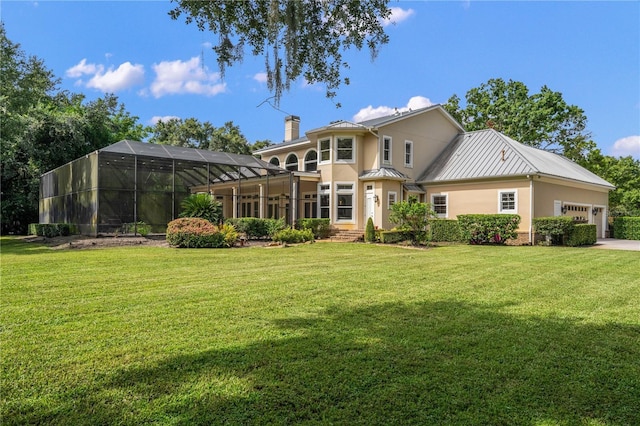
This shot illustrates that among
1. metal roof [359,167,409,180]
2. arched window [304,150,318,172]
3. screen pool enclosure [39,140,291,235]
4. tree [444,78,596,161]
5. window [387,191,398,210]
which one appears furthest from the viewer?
tree [444,78,596,161]

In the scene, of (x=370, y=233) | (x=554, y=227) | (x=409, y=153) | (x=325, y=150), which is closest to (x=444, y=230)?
(x=370, y=233)

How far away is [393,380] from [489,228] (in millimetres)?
14725

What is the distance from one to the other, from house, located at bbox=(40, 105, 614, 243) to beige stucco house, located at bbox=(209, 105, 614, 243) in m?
0.05

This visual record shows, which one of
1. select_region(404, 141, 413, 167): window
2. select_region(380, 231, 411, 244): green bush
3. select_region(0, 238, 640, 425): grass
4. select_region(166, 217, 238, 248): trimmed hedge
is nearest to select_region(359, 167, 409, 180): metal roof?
select_region(404, 141, 413, 167): window

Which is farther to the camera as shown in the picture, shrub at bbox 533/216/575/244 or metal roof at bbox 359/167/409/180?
metal roof at bbox 359/167/409/180

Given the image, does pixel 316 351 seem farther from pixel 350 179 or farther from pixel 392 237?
pixel 350 179

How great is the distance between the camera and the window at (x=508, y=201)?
17875 millimetres

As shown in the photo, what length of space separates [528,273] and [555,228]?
9.01 m

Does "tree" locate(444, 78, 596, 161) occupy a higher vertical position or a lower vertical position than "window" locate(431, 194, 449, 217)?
higher

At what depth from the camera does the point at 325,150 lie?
67.7 ft

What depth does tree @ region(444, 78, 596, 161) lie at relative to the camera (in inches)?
1228

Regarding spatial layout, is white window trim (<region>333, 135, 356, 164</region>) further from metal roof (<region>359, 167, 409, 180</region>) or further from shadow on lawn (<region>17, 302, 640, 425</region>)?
shadow on lawn (<region>17, 302, 640, 425</region>)

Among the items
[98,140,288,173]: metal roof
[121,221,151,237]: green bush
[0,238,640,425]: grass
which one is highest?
[98,140,288,173]: metal roof

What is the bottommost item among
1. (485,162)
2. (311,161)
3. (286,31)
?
(286,31)
